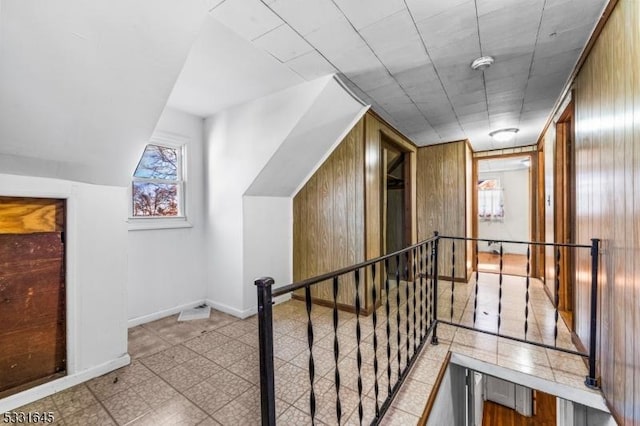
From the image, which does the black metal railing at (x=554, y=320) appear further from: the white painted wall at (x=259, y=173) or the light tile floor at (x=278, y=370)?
the white painted wall at (x=259, y=173)

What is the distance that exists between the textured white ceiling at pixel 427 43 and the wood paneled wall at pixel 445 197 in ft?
5.29

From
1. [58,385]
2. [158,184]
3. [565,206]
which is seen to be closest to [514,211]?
[565,206]

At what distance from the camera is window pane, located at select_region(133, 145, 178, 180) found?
10.5 feet

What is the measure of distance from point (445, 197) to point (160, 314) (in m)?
4.69

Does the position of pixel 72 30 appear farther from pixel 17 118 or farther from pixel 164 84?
pixel 17 118

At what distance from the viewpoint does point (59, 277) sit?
6.48ft

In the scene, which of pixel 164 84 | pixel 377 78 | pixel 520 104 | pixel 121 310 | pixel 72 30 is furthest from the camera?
pixel 520 104

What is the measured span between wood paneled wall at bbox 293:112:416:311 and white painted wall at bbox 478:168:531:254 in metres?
6.87

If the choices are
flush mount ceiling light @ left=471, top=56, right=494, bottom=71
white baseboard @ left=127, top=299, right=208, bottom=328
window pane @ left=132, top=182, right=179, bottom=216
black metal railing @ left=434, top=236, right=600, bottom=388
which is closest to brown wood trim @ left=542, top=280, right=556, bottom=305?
black metal railing @ left=434, top=236, right=600, bottom=388

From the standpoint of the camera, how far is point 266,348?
0.94m

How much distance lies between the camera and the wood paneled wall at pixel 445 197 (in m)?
4.62

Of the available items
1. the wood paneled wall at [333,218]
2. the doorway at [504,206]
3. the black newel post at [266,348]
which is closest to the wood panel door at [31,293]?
the black newel post at [266,348]

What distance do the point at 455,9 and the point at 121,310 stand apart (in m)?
3.28

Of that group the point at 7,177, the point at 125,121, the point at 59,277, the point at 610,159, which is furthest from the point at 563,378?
the point at 7,177
